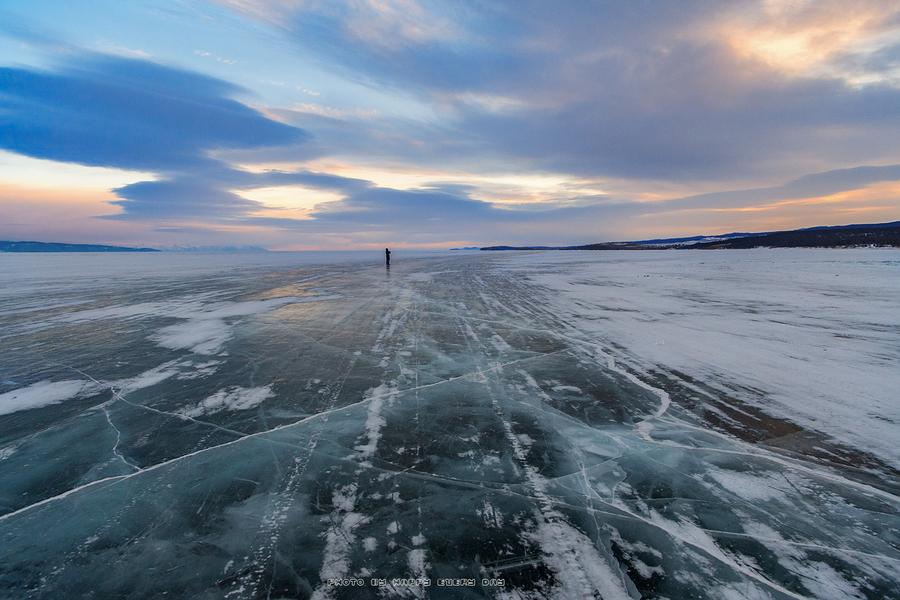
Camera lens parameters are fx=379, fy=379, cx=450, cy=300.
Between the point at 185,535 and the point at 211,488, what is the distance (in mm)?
499

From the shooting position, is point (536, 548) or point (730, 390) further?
point (730, 390)

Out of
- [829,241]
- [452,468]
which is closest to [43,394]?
[452,468]

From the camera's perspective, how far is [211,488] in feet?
9.71

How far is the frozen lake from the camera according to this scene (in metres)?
2.21

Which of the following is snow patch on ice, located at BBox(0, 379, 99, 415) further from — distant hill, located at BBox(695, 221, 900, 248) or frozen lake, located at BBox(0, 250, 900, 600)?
distant hill, located at BBox(695, 221, 900, 248)

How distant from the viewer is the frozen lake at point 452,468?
221cm

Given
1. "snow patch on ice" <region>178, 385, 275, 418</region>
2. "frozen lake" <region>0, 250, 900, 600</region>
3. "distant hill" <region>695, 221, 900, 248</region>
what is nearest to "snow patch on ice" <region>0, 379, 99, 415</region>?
"frozen lake" <region>0, 250, 900, 600</region>

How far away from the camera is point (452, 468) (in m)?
3.17

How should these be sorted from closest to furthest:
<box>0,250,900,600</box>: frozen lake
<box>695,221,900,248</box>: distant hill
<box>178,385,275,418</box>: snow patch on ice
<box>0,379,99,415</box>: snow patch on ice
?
<box>0,250,900,600</box>: frozen lake < <box>178,385,275,418</box>: snow patch on ice < <box>0,379,99,415</box>: snow patch on ice < <box>695,221,900,248</box>: distant hill

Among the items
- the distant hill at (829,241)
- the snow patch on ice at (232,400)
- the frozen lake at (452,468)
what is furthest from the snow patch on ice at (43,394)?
the distant hill at (829,241)

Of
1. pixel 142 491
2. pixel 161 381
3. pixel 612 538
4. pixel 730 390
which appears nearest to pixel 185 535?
pixel 142 491

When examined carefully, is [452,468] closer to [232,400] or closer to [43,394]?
[232,400]

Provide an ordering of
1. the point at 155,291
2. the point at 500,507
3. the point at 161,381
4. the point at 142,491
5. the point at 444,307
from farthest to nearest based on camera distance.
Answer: the point at 155,291 < the point at 444,307 < the point at 161,381 < the point at 142,491 < the point at 500,507

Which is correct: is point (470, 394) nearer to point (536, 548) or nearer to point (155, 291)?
point (536, 548)
